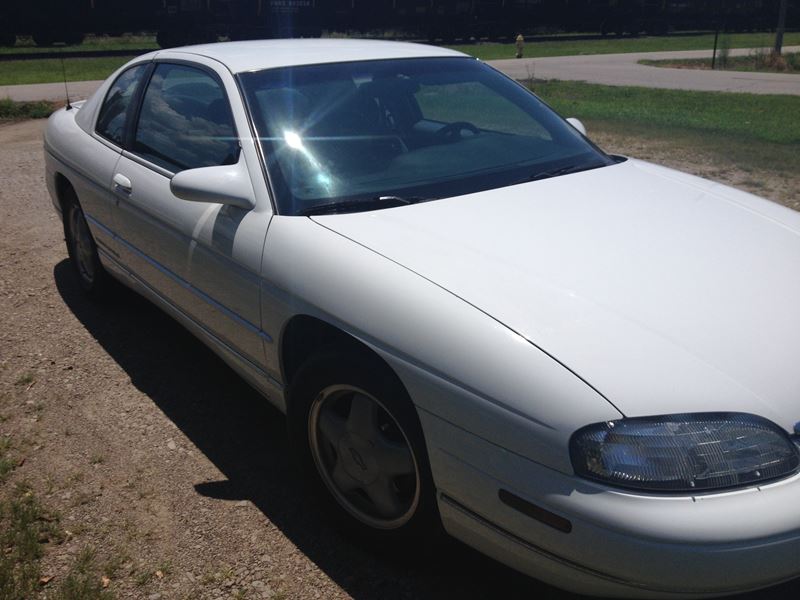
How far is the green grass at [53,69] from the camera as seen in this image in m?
18.8

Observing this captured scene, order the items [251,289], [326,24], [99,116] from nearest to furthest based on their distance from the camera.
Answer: [251,289] → [99,116] → [326,24]

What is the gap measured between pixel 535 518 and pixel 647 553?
287 millimetres

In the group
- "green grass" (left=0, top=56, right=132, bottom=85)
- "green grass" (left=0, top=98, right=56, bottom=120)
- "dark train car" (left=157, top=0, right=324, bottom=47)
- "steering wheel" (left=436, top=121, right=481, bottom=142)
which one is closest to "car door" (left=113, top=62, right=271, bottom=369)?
"steering wheel" (left=436, top=121, right=481, bottom=142)

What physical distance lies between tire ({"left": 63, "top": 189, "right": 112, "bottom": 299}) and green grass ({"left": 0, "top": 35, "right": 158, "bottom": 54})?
23.8 metres

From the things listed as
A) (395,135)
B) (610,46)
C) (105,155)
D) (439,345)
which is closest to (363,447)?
(439,345)

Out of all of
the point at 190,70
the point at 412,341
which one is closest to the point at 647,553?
the point at 412,341

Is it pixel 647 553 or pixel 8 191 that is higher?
pixel 647 553

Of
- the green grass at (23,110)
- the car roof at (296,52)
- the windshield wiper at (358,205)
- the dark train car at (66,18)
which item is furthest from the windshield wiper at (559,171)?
the dark train car at (66,18)

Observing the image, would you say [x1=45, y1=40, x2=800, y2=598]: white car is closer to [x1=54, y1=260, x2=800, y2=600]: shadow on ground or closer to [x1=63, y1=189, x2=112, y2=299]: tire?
[x1=54, y1=260, x2=800, y2=600]: shadow on ground

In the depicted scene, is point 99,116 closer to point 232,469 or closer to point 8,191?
point 232,469

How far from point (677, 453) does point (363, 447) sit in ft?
3.46

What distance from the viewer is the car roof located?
149 inches

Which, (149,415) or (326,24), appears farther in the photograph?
(326,24)

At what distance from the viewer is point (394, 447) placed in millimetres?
2719
